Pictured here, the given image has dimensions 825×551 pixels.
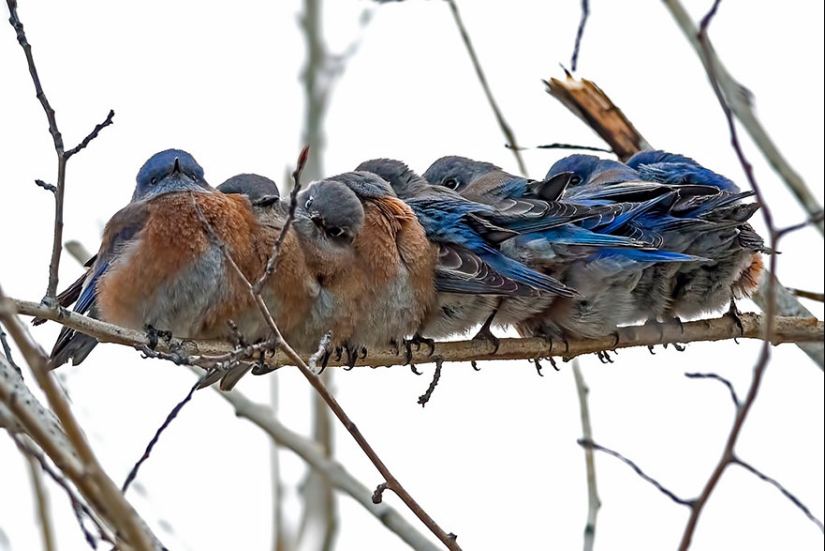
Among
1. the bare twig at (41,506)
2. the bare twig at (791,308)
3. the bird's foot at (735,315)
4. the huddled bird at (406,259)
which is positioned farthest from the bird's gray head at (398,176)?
the bare twig at (41,506)

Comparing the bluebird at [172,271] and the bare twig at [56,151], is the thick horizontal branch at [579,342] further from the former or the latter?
the bare twig at [56,151]

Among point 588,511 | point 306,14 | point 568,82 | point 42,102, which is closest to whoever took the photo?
point 42,102

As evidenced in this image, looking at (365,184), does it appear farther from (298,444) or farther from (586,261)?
(298,444)

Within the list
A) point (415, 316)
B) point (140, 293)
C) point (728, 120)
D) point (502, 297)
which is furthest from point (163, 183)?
point (728, 120)

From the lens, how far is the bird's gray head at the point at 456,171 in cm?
646

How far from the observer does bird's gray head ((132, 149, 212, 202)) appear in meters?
4.96

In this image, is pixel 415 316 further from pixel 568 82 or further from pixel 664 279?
pixel 568 82

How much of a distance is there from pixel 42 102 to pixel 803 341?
3.64 m

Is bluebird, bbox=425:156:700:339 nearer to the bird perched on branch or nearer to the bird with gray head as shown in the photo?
the bird with gray head

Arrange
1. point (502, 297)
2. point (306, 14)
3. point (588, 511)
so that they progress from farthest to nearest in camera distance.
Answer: point (306, 14) → point (502, 297) → point (588, 511)

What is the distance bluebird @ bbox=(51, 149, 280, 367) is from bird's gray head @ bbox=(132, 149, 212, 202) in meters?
0.04

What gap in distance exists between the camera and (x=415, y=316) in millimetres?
5207

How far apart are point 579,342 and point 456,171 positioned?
4.95 feet

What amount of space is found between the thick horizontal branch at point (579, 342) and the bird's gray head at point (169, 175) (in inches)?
32.0
